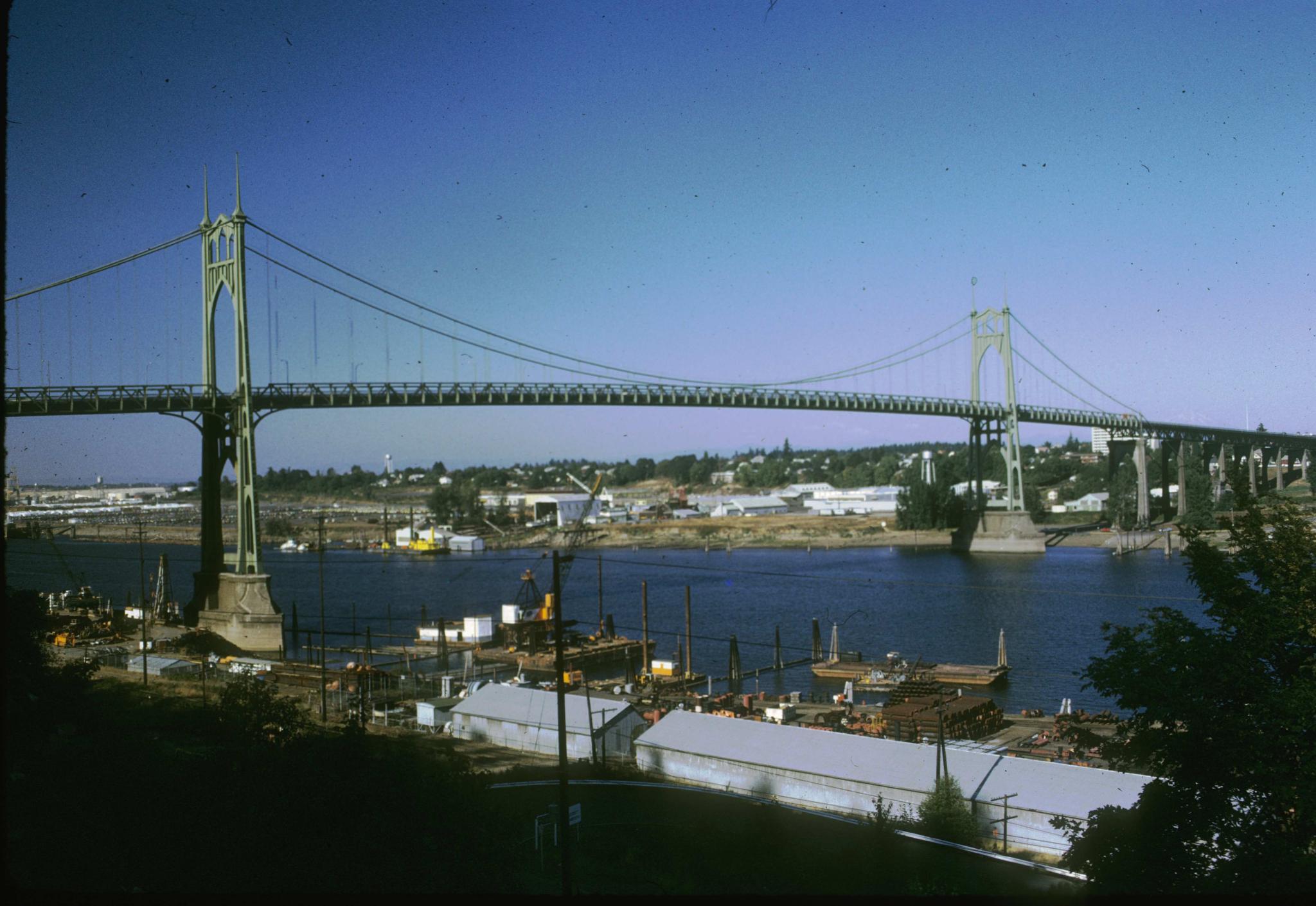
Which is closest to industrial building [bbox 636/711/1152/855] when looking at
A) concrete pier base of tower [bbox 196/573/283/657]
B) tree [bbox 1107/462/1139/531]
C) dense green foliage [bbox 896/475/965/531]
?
concrete pier base of tower [bbox 196/573/283/657]

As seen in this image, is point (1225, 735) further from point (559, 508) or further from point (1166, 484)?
point (559, 508)

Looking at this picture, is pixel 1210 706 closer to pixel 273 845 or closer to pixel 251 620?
pixel 273 845

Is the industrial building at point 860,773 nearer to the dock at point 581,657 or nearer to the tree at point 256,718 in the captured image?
the tree at point 256,718

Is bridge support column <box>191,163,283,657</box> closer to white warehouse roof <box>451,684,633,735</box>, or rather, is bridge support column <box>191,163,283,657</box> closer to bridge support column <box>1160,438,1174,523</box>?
white warehouse roof <box>451,684,633,735</box>

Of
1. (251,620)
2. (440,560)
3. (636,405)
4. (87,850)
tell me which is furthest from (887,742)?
(440,560)

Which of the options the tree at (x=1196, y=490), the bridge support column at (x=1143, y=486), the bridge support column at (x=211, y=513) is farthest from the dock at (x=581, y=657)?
the bridge support column at (x=1143, y=486)

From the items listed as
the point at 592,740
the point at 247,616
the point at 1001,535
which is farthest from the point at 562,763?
the point at 1001,535
